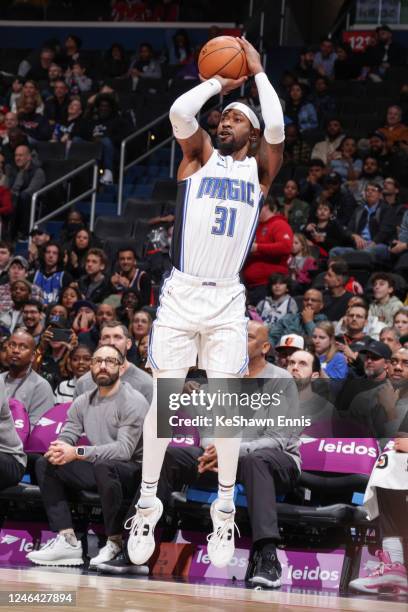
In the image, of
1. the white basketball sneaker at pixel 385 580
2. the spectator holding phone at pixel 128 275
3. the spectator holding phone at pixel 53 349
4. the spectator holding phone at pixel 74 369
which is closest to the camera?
the white basketball sneaker at pixel 385 580

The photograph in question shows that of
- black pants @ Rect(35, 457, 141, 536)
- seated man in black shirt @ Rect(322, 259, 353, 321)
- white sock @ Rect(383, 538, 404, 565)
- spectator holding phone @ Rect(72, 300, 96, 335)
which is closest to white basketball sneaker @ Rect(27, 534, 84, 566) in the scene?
black pants @ Rect(35, 457, 141, 536)

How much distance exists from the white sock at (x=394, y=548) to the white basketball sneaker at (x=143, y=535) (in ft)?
5.05

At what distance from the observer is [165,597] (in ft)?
20.2

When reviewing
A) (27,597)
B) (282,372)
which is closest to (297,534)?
(282,372)

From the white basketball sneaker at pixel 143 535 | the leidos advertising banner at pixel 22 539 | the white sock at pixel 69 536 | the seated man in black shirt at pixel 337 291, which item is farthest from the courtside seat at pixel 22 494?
the seated man in black shirt at pixel 337 291

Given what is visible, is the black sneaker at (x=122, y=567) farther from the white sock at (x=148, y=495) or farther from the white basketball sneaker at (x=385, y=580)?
the white basketball sneaker at (x=385, y=580)

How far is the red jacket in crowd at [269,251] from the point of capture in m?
11.6

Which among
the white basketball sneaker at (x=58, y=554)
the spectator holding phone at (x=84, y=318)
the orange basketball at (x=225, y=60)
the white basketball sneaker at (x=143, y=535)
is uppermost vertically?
the orange basketball at (x=225, y=60)

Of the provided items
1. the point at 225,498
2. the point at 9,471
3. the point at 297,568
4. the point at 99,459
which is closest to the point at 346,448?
the point at 297,568

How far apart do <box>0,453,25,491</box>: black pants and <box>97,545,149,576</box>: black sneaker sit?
1049 mm

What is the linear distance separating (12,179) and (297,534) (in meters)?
8.75

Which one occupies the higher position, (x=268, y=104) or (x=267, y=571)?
(x=268, y=104)

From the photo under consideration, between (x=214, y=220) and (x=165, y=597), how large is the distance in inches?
81.2

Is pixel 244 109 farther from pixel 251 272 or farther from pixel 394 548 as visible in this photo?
pixel 251 272
